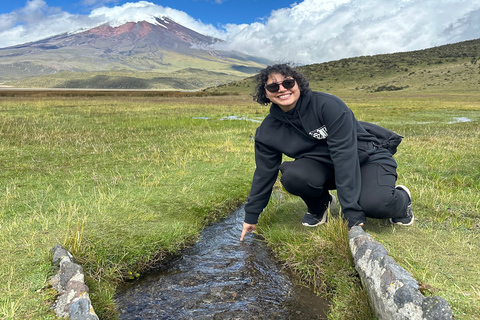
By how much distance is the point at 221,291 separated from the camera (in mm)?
4520

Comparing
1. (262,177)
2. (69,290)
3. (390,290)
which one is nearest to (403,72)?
(262,177)

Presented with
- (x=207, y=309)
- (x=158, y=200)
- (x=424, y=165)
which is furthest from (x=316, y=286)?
(x=424, y=165)

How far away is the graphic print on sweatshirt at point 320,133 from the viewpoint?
184 inches

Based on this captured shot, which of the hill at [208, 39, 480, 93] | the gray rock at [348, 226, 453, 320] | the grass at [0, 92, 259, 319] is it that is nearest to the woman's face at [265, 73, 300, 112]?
the gray rock at [348, 226, 453, 320]

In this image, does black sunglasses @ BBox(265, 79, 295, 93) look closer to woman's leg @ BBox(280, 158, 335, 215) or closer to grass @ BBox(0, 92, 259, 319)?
woman's leg @ BBox(280, 158, 335, 215)

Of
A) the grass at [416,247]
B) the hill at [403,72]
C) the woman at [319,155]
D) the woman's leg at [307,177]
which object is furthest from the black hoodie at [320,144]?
the hill at [403,72]

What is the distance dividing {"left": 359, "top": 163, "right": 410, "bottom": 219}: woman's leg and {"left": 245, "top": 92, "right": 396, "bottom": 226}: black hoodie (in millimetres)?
175

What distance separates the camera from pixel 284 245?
5371 mm

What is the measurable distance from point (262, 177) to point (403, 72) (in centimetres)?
10727

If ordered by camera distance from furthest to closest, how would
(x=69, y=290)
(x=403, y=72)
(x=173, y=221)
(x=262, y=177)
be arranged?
(x=403, y=72), (x=173, y=221), (x=262, y=177), (x=69, y=290)

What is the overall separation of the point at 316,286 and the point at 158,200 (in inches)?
143

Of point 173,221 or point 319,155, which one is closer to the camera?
point 319,155

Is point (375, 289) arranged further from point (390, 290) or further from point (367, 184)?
point (367, 184)

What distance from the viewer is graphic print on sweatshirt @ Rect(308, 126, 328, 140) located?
15.3ft
